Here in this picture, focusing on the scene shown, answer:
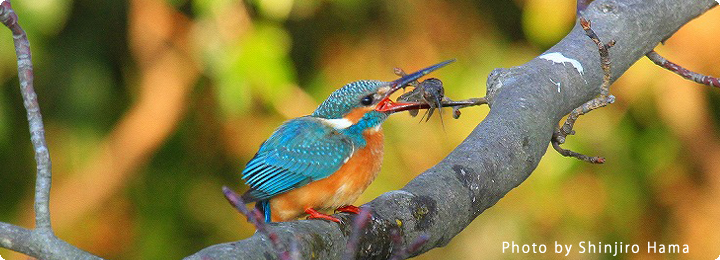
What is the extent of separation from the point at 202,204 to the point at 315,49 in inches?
36.0

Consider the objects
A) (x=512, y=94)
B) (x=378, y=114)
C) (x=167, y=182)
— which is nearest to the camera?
(x=512, y=94)

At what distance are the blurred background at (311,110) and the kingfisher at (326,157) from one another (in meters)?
1.13

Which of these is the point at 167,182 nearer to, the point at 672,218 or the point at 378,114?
the point at 378,114

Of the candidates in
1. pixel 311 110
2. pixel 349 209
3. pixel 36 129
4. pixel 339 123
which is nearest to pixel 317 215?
pixel 349 209

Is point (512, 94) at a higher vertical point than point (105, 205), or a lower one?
higher

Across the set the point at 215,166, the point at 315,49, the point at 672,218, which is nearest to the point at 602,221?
the point at 672,218

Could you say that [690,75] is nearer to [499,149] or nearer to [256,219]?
[499,149]

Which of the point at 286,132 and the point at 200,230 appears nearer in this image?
the point at 286,132

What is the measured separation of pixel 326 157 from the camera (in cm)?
220

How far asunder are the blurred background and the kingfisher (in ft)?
3.71

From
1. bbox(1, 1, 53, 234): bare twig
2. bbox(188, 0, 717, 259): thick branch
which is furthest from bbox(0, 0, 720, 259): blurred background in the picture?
bbox(1, 1, 53, 234): bare twig

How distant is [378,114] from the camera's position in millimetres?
2377

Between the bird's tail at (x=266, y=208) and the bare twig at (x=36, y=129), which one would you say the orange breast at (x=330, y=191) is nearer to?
the bird's tail at (x=266, y=208)

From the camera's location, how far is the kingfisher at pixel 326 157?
85.7 inches
